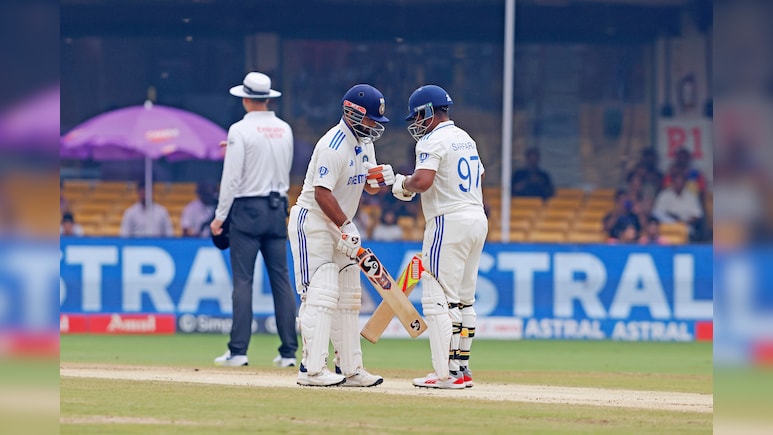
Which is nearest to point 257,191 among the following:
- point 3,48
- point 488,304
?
point 488,304

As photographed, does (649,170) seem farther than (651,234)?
Yes

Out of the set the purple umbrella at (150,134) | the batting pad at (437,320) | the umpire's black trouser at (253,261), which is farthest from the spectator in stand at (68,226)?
the batting pad at (437,320)

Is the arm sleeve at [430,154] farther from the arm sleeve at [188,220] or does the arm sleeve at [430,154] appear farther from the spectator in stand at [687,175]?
the spectator in stand at [687,175]

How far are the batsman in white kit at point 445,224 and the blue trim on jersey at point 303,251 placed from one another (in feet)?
2.29

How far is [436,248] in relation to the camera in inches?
364

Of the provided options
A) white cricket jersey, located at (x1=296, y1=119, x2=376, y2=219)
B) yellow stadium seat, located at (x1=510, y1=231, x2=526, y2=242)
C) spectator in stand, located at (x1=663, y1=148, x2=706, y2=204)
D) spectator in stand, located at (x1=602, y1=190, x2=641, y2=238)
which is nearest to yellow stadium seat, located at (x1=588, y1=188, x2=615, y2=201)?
spectator in stand, located at (x1=663, y1=148, x2=706, y2=204)

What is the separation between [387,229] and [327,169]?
28.5ft

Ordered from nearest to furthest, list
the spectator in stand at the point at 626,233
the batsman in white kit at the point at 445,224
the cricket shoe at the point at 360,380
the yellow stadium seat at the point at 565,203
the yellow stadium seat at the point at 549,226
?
the batsman in white kit at the point at 445,224
the cricket shoe at the point at 360,380
the spectator in stand at the point at 626,233
the yellow stadium seat at the point at 549,226
the yellow stadium seat at the point at 565,203

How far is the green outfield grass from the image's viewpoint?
7297 millimetres

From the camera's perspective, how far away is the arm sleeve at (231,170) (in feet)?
36.1

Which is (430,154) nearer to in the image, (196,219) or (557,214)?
(196,219)

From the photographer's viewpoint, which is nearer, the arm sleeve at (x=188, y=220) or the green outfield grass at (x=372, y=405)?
the green outfield grass at (x=372, y=405)

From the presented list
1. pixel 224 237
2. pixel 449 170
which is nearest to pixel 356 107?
pixel 449 170

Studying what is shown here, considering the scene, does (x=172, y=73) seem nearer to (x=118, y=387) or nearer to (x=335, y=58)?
(x=335, y=58)
